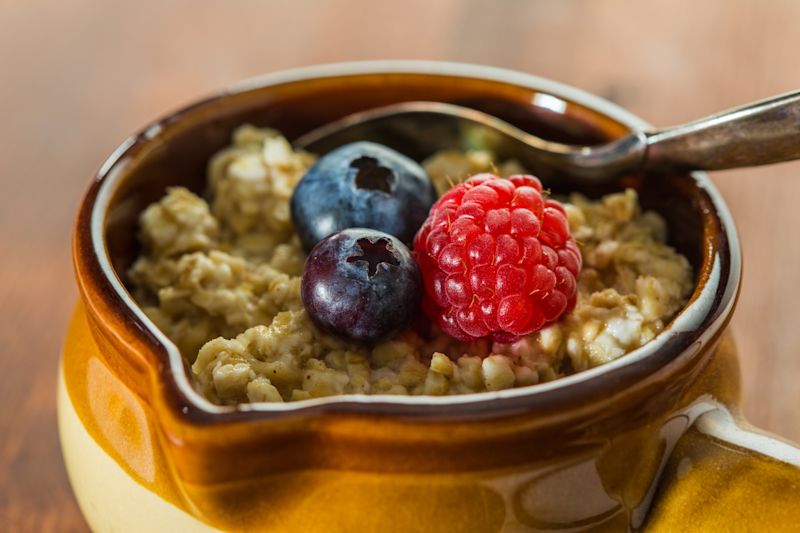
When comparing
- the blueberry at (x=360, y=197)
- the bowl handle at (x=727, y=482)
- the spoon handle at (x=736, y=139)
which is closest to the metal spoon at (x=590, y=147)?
the spoon handle at (x=736, y=139)

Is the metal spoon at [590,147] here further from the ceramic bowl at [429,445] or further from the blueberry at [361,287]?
the blueberry at [361,287]

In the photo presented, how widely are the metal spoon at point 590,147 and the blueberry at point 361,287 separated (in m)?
0.32

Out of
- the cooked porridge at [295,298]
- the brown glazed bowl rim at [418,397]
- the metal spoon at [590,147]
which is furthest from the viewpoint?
the metal spoon at [590,147]

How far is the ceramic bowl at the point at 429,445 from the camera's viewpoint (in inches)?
29.8

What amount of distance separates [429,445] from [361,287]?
21cm

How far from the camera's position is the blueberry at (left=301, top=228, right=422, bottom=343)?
91 centimetres

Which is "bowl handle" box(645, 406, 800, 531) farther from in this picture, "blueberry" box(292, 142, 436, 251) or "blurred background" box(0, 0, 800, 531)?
"blurred background" box(0, 0, 800, 531)

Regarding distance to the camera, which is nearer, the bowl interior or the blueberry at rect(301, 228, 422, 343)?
the blueberry at rect(301, 228, 422, 343)

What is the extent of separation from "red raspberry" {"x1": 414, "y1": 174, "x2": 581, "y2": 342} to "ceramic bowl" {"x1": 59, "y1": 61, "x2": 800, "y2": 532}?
0.13 m

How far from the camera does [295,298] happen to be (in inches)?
39.5

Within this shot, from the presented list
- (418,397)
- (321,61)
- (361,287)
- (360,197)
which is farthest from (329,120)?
(321,61)

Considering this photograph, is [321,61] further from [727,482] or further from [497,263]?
[727,482]

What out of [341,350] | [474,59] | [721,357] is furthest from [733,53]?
[341,350]

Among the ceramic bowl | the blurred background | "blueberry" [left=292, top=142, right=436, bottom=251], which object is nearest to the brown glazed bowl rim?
the ceramic bowl
